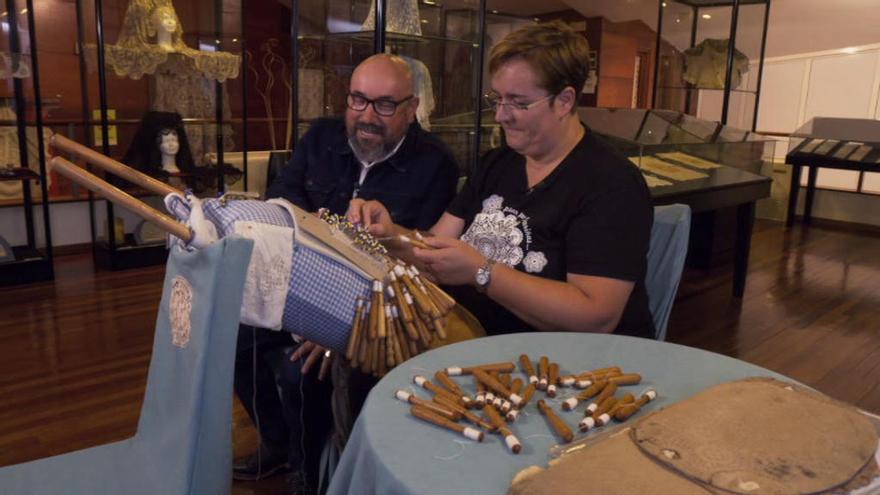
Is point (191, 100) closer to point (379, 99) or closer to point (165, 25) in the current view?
point (165, 25)

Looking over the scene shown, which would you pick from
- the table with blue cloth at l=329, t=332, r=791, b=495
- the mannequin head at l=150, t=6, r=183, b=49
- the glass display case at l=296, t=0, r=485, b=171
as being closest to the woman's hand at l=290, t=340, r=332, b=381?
the table with blue cloth at l=329, t=332, r=791, b=495

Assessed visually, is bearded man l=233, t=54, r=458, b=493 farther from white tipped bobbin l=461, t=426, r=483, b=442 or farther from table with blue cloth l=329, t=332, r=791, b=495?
white tipped bobbin l=461, t=426, r=483, b=442

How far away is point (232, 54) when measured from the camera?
4.97 m

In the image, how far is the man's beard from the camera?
225 centimetres

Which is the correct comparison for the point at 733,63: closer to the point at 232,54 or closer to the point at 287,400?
the point at 232,54

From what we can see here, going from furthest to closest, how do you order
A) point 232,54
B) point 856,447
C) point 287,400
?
point 232,54
point 287,400
point 856,447

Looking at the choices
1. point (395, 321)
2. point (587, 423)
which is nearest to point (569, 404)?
point (587, 423)

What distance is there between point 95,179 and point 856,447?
44.0 inches

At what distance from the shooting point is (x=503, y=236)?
1.72 metres

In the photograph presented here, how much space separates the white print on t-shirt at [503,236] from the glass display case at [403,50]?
164cm

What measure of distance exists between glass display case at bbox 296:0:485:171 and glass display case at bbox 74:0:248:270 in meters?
1.60

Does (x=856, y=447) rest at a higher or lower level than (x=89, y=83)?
lower

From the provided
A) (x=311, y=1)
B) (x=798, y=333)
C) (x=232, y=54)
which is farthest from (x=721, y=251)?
(x=232, y=54)

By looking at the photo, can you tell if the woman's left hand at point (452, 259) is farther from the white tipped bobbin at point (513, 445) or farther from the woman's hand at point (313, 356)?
the white tipped bobbin at point (513, 445)
